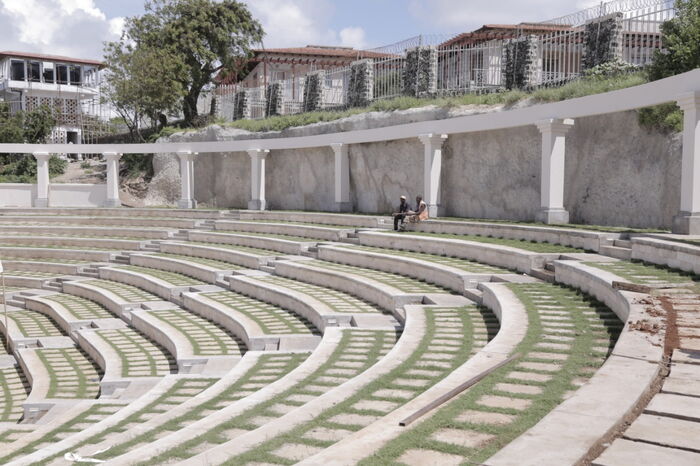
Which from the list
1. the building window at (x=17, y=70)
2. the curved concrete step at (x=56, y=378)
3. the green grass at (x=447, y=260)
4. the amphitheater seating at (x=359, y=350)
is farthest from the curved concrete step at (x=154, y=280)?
the building window at (x=17, y=70)

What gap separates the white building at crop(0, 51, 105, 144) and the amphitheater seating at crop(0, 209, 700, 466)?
1387 inches

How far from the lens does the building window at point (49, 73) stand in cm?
5962

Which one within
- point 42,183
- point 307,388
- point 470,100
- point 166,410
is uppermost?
point 470,100

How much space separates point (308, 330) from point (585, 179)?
8784 mm

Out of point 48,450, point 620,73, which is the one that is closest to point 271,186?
point 620,73

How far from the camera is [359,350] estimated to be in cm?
891

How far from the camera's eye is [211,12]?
39250 mm

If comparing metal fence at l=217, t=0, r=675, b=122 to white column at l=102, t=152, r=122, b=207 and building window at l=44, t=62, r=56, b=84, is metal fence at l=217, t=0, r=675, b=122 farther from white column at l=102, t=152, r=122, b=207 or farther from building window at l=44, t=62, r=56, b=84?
building window at l=44, t=62, r=56, b=84

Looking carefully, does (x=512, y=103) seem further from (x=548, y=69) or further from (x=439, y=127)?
(x=548, y=69)

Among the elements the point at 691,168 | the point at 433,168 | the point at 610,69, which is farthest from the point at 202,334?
the point at 610,69

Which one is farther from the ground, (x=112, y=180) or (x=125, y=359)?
(x=112, y=180)

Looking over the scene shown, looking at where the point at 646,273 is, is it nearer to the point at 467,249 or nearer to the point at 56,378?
the point at 467,249

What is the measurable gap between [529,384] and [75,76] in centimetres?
6321

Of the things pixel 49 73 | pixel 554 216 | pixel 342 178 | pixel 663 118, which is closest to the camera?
pixel 663 118
